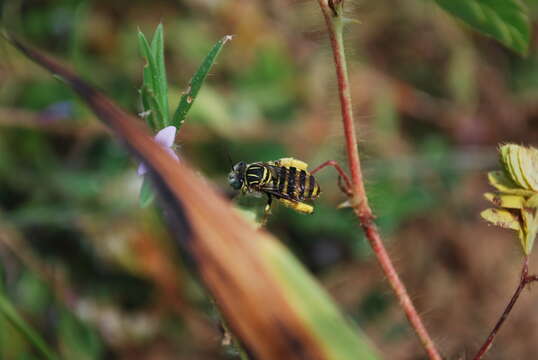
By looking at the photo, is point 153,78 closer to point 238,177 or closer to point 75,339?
point 238,177

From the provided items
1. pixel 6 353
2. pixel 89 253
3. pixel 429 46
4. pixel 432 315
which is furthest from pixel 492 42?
pixel 6 353

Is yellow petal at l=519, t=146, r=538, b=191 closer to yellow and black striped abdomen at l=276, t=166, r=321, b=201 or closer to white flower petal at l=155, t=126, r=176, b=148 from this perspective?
yellow and black striped abdomen at l=276, t=166, r=321, b=201

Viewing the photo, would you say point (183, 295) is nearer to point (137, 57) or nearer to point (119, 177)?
point (119, 177)

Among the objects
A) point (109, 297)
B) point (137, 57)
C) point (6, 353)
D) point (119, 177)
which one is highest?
point (137, 57)

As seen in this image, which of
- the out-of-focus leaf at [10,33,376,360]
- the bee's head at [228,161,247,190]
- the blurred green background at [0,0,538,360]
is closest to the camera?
the out-of-focus leaf at [10,33,376,360]

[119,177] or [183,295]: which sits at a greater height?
[119,177]

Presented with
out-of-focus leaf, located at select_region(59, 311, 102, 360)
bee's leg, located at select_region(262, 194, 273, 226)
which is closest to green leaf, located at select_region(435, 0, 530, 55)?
bee's leg, located at select_region(262, 194, 273, 226)
